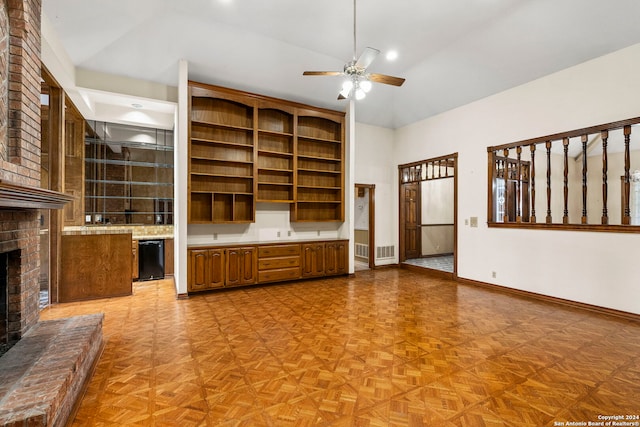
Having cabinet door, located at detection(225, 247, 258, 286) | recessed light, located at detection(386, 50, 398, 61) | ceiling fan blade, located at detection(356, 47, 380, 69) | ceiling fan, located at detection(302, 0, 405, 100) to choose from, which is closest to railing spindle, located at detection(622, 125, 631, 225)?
ceiling fan, located at detection(302, 0, 405, 100)

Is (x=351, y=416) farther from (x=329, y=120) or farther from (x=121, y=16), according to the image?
(x=329, y=120)

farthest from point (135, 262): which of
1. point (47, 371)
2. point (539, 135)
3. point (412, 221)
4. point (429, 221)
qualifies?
point (429, 221)

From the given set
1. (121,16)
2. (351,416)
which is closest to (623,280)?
(351,416)

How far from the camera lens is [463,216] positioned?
5.75 meters

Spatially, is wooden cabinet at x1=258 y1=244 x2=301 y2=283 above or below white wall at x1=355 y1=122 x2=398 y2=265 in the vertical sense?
below

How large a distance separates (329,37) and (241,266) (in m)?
3.93

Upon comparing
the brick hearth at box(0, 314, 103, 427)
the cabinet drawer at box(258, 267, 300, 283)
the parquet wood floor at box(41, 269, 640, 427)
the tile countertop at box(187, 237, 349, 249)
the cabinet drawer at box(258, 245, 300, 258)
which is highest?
the tile countertop at box(187, 237, 349, 249)

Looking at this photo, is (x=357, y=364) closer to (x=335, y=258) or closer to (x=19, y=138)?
(x=19, y=138)

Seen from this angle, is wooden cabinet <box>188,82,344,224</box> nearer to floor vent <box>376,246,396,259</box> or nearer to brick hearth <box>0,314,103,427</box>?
floor vent <box>376,246,396,259</box>

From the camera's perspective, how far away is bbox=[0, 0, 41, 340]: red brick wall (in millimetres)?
2257

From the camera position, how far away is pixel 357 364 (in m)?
2.50

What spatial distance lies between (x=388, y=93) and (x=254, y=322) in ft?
17.3

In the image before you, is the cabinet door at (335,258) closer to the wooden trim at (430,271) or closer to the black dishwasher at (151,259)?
the wooden trim at (430,271)

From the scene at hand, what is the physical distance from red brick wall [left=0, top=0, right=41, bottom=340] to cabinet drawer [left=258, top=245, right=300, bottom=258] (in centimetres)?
302
